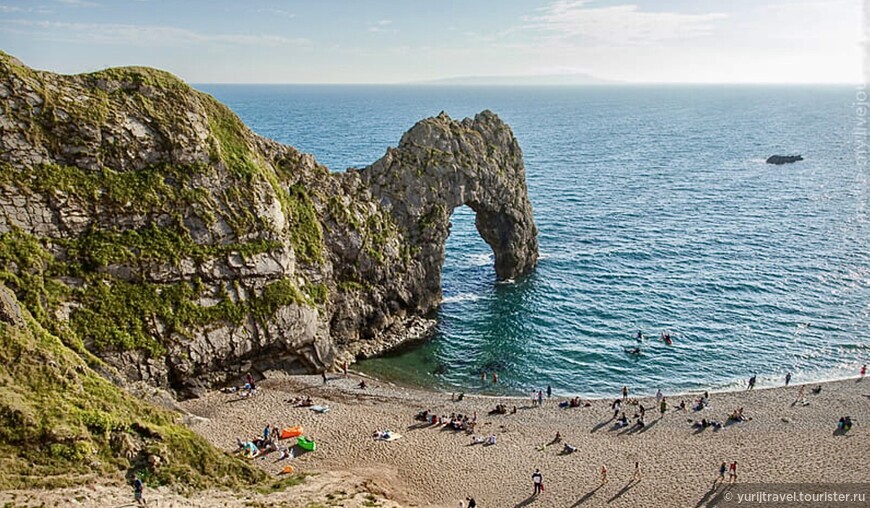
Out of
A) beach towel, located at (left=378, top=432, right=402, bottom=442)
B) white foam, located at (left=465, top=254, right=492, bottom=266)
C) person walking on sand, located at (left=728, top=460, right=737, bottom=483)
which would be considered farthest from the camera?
white foam, located at (left=465, top=254, right=492, bottom=266)

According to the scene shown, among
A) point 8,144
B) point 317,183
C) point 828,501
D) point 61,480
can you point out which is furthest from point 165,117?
point 828,501

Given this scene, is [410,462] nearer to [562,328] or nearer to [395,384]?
[395,384]

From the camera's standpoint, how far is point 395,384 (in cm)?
5369

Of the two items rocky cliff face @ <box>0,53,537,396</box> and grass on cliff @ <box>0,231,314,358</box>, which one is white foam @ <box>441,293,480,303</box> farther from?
grass on cliff @ <box>0,231,314,358</box>

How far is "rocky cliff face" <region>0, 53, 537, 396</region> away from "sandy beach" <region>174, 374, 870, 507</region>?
557 cm

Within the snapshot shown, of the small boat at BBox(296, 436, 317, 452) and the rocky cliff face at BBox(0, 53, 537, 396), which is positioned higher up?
the rocky cliff face at BBox(0, 53, 537, 396)

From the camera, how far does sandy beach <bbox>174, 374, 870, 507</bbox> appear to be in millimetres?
38469

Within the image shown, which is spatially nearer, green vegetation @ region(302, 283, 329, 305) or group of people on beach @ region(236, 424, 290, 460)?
group of people on beach @ region(236, 424, 290, 460)

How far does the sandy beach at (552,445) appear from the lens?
126 ft

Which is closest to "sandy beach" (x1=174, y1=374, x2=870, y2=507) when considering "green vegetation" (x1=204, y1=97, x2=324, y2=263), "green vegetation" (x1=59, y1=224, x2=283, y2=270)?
"green vegetation" (x1=59, y1=224, x2=283, y2=270)

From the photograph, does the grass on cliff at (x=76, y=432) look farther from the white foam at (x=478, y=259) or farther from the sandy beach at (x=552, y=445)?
the white foam at (x=478, y=259)

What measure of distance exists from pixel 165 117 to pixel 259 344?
20.9 m

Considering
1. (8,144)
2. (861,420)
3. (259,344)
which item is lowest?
(861,420)

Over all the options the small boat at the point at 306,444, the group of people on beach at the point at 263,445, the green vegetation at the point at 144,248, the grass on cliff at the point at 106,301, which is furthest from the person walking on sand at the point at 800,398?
the green vegetation at the point at 144,248
